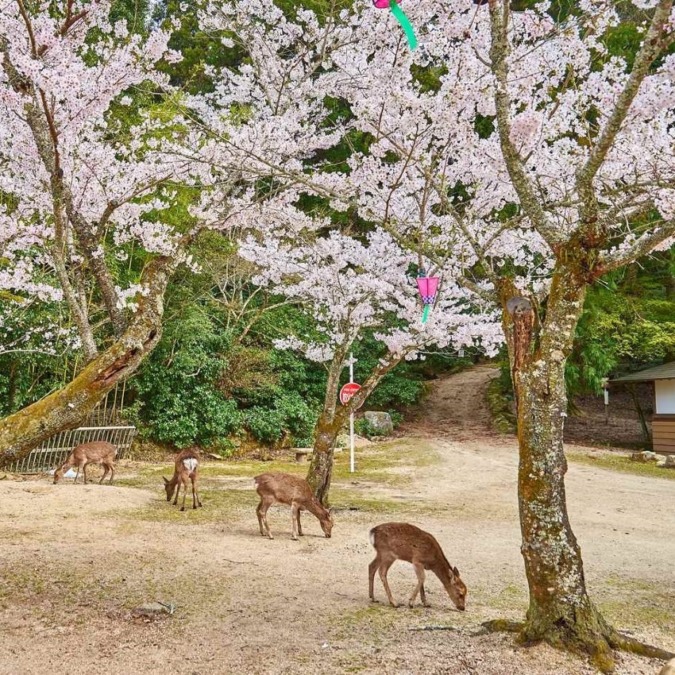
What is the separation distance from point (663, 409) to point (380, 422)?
8006 mm

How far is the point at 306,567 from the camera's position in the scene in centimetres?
542

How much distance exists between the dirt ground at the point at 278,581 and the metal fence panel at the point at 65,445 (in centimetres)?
175

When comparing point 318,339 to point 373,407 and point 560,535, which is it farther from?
point 560,535

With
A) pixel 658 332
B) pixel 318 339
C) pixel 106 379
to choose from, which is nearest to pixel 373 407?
pixel 318 339

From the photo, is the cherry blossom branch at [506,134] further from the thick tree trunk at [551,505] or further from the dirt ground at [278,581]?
the dirt ground at [278,581]

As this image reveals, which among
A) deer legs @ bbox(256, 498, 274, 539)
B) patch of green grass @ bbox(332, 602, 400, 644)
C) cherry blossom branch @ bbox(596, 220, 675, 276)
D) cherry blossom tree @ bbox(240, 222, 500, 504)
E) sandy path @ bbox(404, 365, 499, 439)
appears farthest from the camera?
sandy path @ bbox(404, 365, 499, 439)

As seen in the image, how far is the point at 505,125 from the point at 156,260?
10.5 feet

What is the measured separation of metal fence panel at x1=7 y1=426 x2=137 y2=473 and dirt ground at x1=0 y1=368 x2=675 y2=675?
1.75 meters

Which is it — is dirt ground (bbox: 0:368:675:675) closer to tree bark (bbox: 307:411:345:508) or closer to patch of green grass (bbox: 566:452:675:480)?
tree bark (bbox: 307:411:345:508)

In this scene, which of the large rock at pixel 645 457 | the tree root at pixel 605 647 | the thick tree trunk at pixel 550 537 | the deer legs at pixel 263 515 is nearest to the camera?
the tree root at pixel 605 647

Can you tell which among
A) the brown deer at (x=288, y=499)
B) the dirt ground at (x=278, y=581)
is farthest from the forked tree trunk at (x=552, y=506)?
the brown deer at (x=288, y=499)

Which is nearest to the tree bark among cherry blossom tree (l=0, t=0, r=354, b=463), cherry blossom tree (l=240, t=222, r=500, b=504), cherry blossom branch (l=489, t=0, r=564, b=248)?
cherry blossom tree (l=240, t=222, r=500, b=504)

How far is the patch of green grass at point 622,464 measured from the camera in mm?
12469

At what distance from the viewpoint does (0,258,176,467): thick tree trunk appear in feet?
11.8
